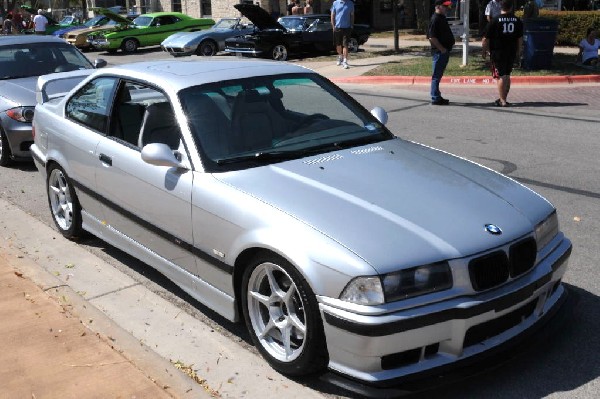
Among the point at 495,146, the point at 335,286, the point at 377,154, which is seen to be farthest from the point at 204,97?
the point at 495,146

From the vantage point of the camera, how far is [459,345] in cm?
347

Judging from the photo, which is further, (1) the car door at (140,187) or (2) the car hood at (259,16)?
(2) the car hood at (259,16)

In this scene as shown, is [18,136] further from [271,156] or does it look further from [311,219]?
[311,219]

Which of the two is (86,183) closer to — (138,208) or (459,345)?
(138,208)

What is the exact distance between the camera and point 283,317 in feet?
12.8

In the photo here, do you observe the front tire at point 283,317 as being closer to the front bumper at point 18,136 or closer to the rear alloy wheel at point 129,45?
the front bumper at point 18,136

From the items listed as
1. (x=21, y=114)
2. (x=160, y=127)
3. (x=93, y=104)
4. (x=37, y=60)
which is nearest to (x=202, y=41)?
(x=37, y=60)

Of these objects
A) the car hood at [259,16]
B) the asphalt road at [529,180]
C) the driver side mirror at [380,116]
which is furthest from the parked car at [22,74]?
the car hood at [259,16]

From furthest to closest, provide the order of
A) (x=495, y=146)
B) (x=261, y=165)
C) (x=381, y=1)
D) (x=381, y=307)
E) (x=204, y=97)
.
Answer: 1. (x=381, y=1)
2. (x=495, y=146)
3. (x=204, y=97)
4. (x=261, y=165)
5. (x=381, y=307)

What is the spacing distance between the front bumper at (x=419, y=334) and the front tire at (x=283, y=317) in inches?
4.1

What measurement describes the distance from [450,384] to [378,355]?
0.41 m

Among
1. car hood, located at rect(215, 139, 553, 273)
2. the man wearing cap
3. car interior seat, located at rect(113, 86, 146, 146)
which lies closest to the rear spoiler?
car interior seat, located at rect(113, 86, 146, 146)

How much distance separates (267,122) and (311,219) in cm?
127

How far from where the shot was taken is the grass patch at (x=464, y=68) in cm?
1568
